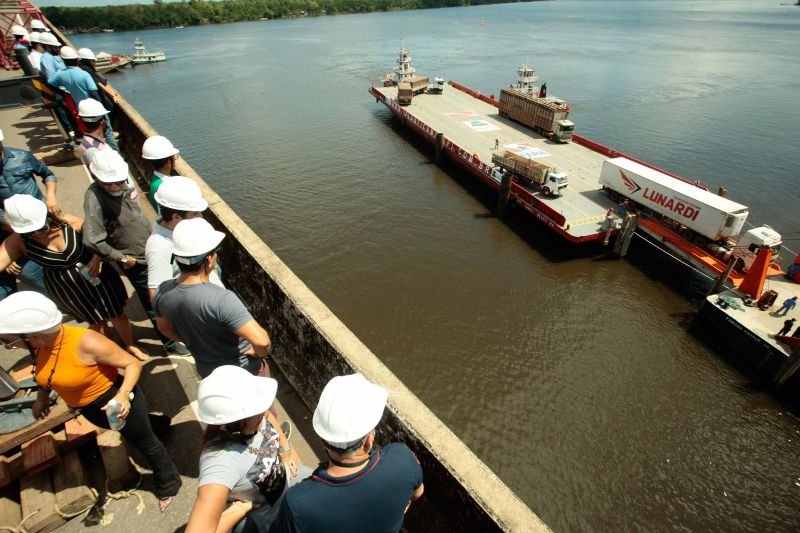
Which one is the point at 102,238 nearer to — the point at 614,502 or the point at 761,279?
the point at 614,502

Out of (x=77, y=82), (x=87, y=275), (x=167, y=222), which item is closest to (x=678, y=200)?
(x=167, y=222)

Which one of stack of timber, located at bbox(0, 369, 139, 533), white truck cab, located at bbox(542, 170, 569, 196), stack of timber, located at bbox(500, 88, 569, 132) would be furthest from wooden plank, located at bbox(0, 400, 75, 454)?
stack of timber, located at bbox(500, 88, 569, 132)

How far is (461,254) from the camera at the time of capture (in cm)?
1953

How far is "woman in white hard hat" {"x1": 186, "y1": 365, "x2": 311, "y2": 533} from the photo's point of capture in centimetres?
261

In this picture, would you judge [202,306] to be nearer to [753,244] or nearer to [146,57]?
[753,244]

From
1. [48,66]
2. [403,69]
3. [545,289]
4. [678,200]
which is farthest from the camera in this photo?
[403,69]

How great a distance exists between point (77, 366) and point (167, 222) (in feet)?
6.57

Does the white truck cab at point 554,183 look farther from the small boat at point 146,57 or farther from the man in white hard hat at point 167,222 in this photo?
the small boat at point 146,57

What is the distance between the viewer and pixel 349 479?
2.53 metres

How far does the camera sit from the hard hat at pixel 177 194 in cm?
473

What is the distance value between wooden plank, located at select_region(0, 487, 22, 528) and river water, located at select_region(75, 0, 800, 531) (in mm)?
9874

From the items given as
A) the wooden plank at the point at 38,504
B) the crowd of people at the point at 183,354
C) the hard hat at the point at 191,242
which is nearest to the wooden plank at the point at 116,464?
the crowd of people at the point at 183,354

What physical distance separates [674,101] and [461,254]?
131ft

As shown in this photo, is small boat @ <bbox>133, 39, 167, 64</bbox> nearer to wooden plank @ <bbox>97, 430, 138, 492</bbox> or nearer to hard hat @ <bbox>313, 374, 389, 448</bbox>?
wooden plank @ <bbox>97, 430, 138, 492</bbox>
